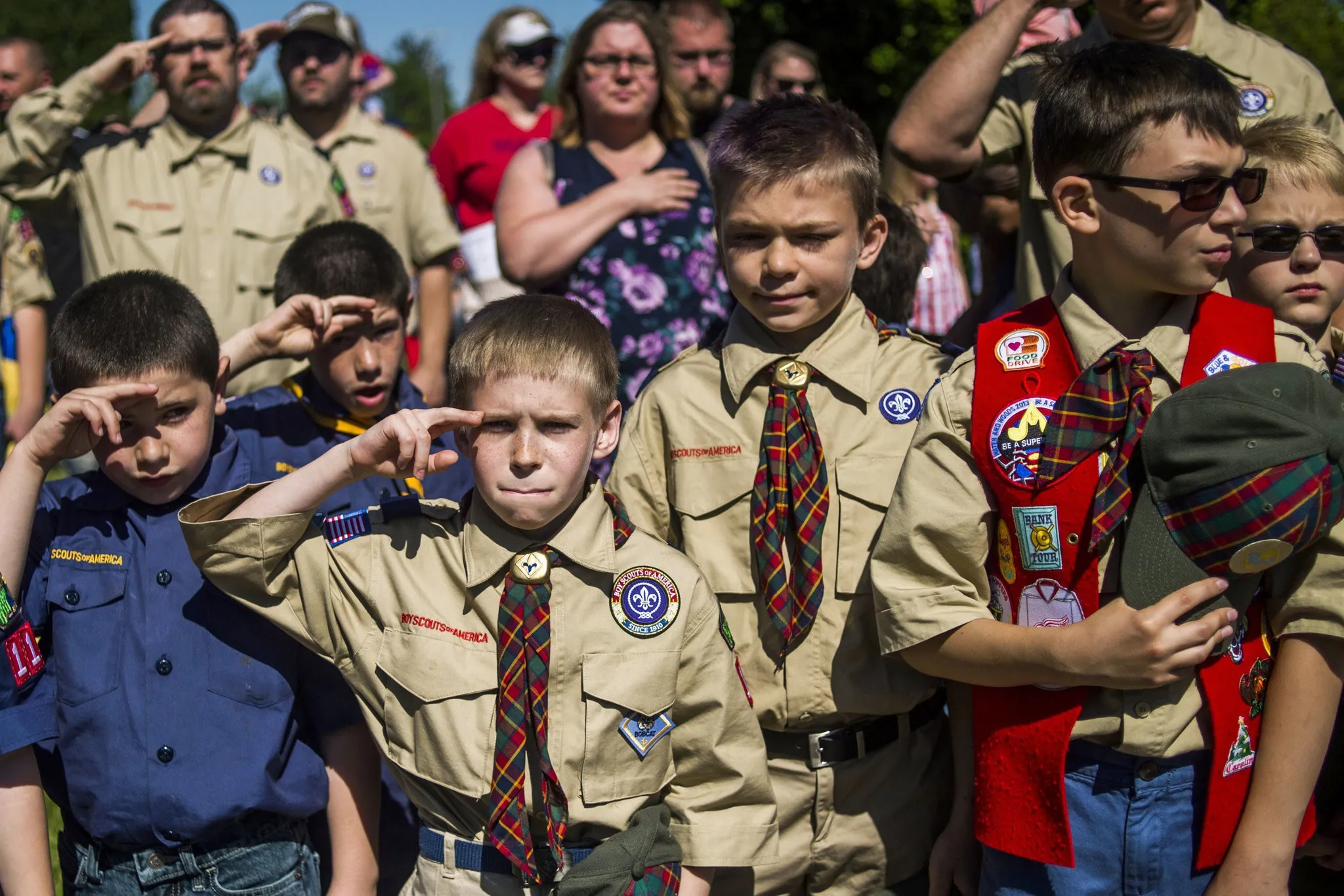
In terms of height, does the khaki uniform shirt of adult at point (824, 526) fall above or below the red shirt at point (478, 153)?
below

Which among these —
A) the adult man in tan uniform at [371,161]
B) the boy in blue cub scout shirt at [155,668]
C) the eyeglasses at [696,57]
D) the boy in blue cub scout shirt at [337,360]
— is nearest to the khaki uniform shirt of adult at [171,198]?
the adult man in tan uniform at [371,161]

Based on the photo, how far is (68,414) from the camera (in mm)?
2750

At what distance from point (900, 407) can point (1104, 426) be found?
65 centimetres

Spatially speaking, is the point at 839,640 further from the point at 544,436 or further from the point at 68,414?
the point at 68,414

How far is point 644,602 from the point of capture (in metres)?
2.62

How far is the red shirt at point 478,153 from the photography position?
656cm

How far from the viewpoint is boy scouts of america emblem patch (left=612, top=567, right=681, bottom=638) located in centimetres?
261

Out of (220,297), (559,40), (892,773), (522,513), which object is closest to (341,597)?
(522,513)

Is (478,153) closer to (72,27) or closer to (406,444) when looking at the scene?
(406,444)

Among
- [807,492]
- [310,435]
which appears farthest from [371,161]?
[807,492]

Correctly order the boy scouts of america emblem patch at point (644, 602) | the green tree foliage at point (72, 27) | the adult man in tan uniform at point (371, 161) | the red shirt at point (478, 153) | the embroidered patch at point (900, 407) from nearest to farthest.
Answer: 1. the boy scouts of america emblem patch at point (644, 602)
2. the embroidered patch at point (900, 407)
3. the adult man in tan uniform at point (371, 161)
4. the red shirt at point (478, 153)
5. the green tree foliage at point (72, 27)

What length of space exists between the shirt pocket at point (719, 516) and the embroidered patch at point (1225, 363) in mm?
1009

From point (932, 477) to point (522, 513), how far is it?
2.74 feet

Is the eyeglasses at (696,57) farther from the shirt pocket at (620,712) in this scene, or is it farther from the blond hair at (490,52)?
the shirt pocket at (620,712)
